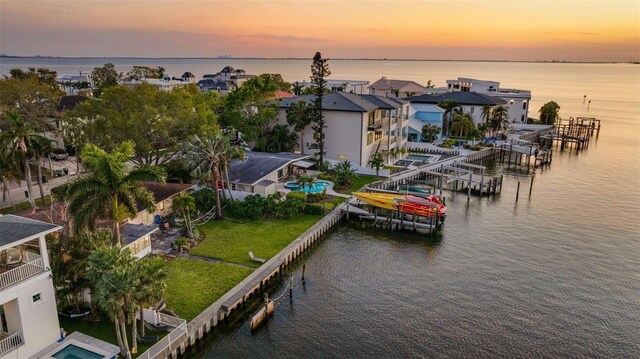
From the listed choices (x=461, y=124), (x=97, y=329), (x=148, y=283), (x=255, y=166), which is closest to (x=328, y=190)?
(x=255, y=166)

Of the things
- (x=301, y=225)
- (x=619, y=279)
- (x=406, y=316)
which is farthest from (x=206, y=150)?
(x=619, y=279)

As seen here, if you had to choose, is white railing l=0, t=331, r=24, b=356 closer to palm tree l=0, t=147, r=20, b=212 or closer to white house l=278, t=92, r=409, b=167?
palm tree l=0, t=147, r=20, b=212

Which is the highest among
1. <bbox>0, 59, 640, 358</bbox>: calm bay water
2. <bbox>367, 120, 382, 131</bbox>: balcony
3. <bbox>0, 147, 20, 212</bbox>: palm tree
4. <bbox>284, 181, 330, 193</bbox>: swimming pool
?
<bbox>367, 120, 382, 131</bbox>: balcony

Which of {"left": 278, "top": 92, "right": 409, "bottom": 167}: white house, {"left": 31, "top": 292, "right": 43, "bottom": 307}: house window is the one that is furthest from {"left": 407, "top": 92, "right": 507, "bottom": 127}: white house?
{"left": 31, "top": 292, "right": 43, "bottom": 307}: house window

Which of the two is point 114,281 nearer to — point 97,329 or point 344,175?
point 97,329

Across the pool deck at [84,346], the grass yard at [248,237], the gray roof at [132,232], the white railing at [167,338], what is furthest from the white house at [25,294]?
the grass yard at [248,237]

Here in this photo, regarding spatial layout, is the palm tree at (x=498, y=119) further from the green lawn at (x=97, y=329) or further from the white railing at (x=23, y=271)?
the white railing at (x=23, y=271)
